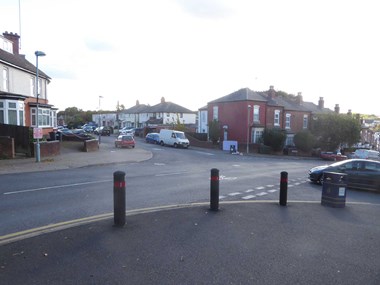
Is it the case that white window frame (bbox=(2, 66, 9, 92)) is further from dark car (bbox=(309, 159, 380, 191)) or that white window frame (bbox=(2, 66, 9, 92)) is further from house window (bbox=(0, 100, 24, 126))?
dark car (bbox=(309, 159, 380, 191))

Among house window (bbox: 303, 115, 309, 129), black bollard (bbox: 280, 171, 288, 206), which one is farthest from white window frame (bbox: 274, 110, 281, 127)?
black bollard (bbox: 280, 171, 288, 206)

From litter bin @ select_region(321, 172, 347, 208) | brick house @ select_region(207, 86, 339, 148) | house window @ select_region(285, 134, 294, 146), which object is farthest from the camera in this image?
house window @ select_region(285, 134, 294, 146)

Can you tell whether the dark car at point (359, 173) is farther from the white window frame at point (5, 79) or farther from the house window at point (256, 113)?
the house window at point (256, 113)

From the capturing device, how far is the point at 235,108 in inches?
1725

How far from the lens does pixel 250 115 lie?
4278cm

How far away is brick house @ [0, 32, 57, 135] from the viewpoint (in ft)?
81.0

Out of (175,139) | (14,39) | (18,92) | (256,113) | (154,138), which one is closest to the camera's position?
(18,92)

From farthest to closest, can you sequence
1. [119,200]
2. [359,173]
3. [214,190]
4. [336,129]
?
[336,129]
[359,173]
[214,190]
[119,200]

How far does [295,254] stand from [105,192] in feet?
22.8

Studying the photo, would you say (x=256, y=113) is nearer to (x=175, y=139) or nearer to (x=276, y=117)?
(x=276, y=117)

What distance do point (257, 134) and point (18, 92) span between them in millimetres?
30206

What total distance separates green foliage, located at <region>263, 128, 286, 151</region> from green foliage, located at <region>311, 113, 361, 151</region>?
8.06m

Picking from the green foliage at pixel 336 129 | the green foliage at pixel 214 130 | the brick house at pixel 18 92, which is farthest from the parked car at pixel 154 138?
Answer: the green foliage at pixel 336 129

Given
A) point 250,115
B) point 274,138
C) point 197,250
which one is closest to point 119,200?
point 197,250
